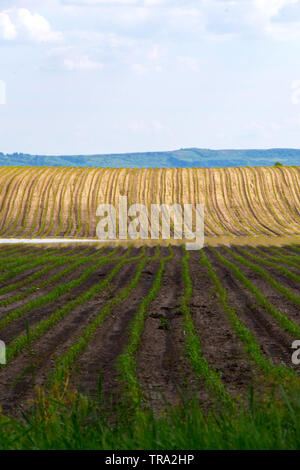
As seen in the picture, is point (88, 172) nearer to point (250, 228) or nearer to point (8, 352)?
point (250, 228)

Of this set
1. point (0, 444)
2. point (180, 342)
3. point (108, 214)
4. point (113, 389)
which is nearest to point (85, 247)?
point (108, 214)

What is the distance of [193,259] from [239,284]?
8.92 metres

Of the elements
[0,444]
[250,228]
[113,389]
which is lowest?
[113,389]

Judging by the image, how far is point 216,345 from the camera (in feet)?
42.2

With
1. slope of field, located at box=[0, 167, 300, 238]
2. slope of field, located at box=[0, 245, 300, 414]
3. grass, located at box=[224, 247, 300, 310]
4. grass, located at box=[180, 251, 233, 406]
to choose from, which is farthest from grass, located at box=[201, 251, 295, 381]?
slope of field, located at box=[0, 167, 300, 238]
